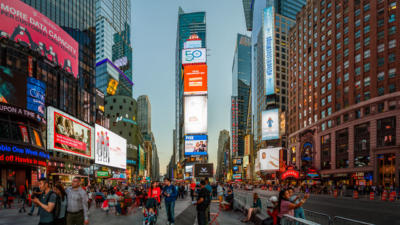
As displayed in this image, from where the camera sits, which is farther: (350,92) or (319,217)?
(350,92)

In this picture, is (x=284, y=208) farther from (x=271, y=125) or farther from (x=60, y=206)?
(x=271, y=125)

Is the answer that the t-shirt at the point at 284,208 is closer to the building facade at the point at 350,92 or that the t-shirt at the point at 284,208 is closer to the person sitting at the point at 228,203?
the person sitting at the point at 228,203

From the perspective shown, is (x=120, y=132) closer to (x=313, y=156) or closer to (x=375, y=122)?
(x=313, y=156)

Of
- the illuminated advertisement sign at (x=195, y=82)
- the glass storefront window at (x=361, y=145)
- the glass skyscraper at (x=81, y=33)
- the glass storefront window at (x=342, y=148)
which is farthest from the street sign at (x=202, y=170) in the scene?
the glass skyscraper at (x=81, y=33)

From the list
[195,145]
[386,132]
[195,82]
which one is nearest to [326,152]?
[386,132]

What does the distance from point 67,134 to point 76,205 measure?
43.4 metres

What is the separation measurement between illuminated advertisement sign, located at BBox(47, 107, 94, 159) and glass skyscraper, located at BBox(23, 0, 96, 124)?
2092cm

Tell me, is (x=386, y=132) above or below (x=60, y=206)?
above

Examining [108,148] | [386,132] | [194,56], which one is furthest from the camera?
[194,56]

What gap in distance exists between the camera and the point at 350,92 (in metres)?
69.6

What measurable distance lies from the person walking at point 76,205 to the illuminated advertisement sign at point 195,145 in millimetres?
64057

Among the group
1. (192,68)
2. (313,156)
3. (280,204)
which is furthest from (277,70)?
(280,204)

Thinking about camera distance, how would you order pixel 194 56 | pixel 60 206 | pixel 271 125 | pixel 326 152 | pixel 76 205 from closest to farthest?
pixel 60 206
pixel 76 205
pixel 326 152
pixel 194 56
pixel 271 125

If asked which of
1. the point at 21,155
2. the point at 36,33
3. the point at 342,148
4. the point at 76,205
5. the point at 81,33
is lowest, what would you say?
the point at 342,148
